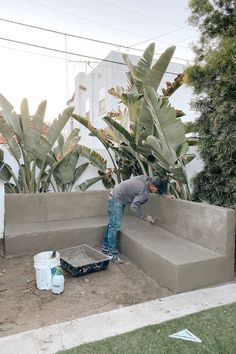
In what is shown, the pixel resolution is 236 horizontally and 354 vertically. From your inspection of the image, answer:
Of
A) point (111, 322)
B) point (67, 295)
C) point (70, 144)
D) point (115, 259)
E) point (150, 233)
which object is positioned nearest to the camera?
point (111, 322)

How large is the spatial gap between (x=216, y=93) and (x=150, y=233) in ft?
8.89

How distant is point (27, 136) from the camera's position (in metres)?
6.32

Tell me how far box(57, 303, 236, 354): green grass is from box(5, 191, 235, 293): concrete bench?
2.67 ft

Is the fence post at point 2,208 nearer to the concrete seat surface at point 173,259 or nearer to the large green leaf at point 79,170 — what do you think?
the large green leaf at point 79,170

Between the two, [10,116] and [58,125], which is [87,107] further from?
[10,116]

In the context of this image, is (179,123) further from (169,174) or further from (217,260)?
(217,260)

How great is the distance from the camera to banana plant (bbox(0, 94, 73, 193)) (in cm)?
629

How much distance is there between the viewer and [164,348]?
2.89 metres

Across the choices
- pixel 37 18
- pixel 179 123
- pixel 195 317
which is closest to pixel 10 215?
pixel 179 123

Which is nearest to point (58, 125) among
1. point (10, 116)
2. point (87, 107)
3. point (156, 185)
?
point (10, 116)

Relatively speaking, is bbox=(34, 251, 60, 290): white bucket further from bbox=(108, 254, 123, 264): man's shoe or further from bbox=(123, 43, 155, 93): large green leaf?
bbox=(123, 43, 155, 93): large green leaf

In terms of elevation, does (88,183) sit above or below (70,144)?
below

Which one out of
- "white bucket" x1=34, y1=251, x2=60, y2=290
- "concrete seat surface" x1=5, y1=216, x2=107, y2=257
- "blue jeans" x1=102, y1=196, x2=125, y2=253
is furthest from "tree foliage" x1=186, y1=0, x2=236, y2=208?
"white bucket" x1=34, y1=251, x2=60, y2=290

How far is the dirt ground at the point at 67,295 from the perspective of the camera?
3619 mm
